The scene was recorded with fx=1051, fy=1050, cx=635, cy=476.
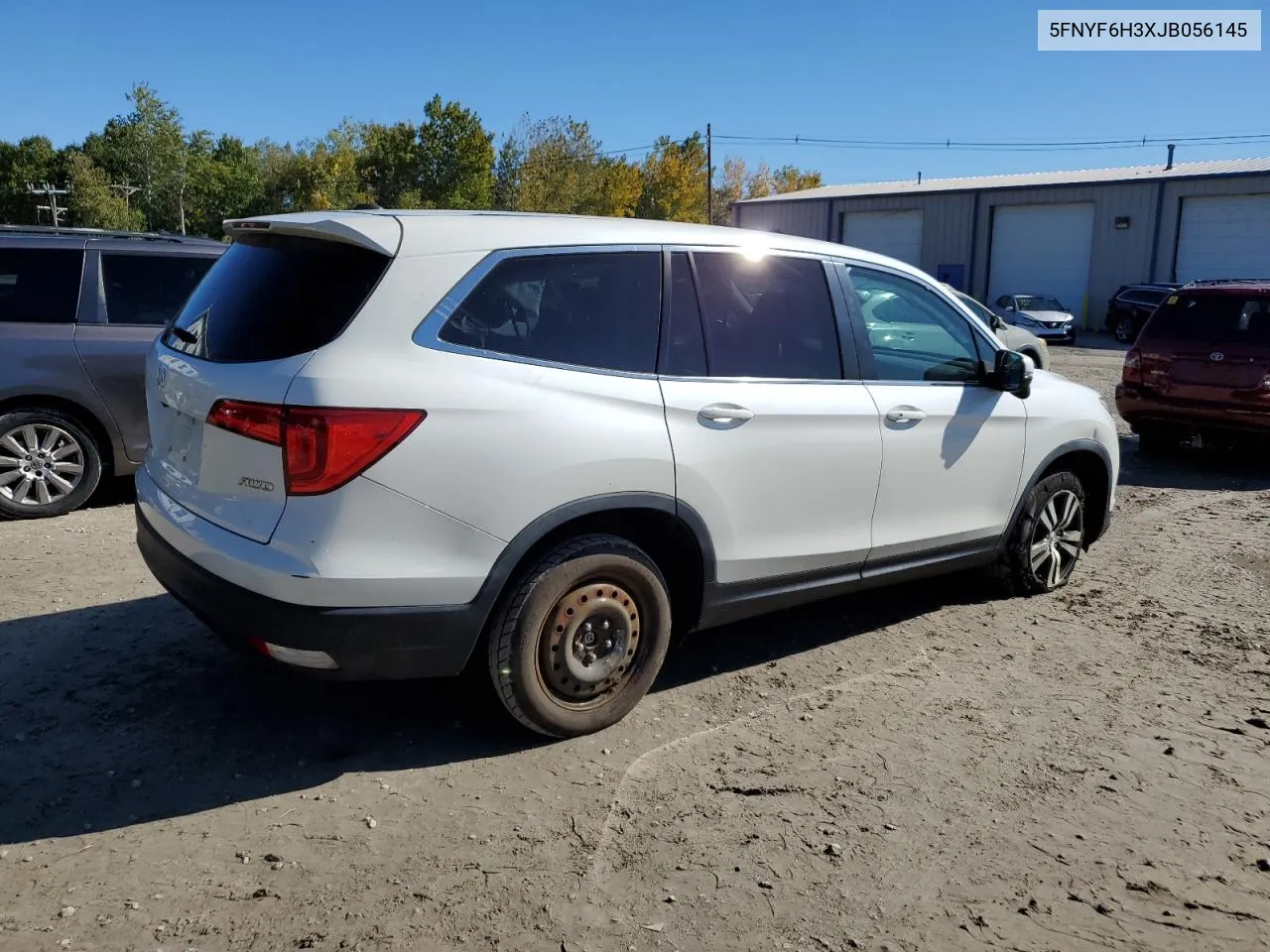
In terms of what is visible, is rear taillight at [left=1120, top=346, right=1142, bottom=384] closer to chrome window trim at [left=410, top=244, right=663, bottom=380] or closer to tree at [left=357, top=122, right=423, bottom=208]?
chrome window trim at [left=410, top=244, right=663, bottom=380]

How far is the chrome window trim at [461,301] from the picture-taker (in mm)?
3371

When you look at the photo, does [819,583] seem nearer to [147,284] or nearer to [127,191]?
[147,284]

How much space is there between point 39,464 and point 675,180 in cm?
5671

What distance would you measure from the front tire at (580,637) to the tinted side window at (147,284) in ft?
15.0

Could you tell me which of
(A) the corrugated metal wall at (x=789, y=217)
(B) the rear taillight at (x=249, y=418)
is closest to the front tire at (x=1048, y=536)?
(B) the rear taillight at (x=249, y=418)

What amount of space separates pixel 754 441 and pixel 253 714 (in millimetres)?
2194

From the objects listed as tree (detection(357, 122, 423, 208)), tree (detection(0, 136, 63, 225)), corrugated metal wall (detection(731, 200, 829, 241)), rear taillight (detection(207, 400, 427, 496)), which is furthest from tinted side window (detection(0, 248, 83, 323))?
tree (detection(0, 136, 63, 225))

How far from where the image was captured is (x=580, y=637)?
3799 mm

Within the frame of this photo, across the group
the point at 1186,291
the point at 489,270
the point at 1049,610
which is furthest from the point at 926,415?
the point at 1186,291

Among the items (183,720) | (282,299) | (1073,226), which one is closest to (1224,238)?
(1073,226)

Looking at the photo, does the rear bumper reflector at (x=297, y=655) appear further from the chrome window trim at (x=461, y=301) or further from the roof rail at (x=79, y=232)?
the roof rail at (x=79, y=232)

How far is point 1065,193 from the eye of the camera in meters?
38.7

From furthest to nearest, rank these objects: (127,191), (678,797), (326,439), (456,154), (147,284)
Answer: (127,191)
(456,154)
(147,284)
(678,797)
(326,439)

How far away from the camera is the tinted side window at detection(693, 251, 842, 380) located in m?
4.12
